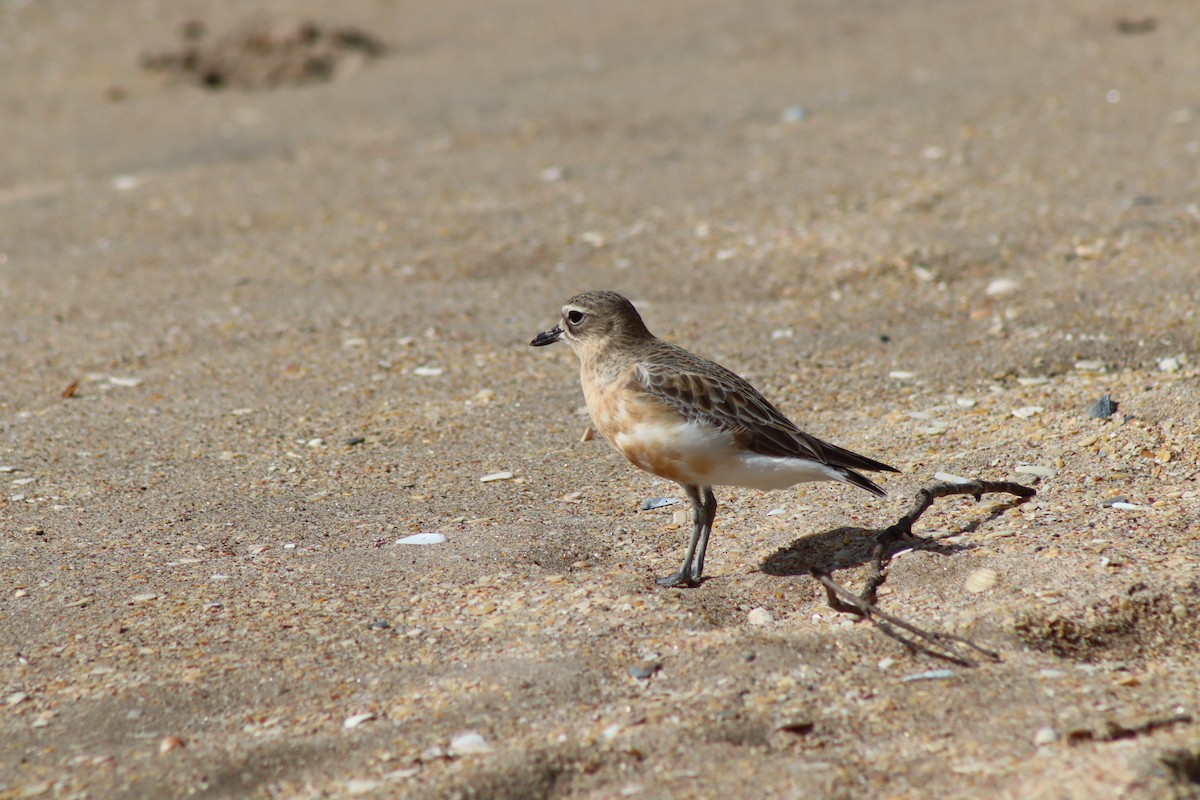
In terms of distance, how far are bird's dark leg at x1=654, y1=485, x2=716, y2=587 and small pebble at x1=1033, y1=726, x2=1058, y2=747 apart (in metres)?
1.39

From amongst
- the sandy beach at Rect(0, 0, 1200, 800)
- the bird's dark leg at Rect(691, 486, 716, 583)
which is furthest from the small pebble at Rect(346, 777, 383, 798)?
the bird's dark leg at Rect(691, 486, 716, 583)

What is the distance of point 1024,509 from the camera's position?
4742mm

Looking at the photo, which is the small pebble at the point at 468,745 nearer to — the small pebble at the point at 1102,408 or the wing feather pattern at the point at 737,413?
the wing feather pattern at the point at 737,413

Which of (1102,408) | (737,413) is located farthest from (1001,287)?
(737,413)

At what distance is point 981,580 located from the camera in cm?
419

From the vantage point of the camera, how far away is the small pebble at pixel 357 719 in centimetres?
365

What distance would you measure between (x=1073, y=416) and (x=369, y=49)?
10133 millimetres

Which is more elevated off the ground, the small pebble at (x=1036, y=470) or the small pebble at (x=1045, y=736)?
the small pebble at (x=1045, y=736)

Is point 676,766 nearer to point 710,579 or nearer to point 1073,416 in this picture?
point 710,579

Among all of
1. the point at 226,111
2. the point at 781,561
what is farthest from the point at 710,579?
the point at 226,111

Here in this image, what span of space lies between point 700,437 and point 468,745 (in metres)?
1.48

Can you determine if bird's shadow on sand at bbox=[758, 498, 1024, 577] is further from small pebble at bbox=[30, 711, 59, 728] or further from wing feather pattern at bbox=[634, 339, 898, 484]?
small pebble at bbox=[30, 711, 59, 728]

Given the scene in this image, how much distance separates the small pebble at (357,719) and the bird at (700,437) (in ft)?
3.95

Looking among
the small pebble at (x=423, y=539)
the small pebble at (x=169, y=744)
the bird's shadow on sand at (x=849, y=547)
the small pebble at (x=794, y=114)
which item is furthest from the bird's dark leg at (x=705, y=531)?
the small pebble at (x=794, y=114)
